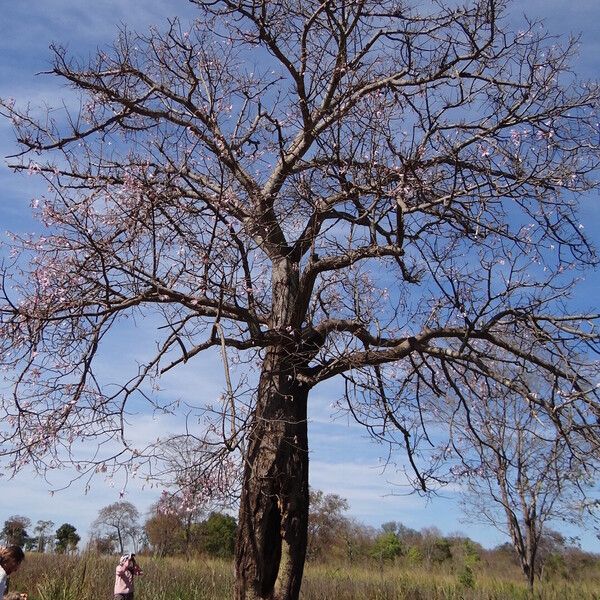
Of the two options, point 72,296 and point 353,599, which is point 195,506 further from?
point 353,599

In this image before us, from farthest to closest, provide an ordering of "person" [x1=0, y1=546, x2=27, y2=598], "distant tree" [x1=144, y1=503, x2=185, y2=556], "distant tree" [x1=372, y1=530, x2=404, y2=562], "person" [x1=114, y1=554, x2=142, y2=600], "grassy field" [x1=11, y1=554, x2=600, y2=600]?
"distant tree" [x1=372, y1=530, x2=404, y2=562]
"distant tree" [x1=144, y1=503, x2=185, y2=556]
"person" [x1=114, y1=554, x2=142, y2=600]
"grassy field" [x1=11, y1=554, x2=600, y2=600]
"person" [x1=0, y1=546, x2=27, y2=598]

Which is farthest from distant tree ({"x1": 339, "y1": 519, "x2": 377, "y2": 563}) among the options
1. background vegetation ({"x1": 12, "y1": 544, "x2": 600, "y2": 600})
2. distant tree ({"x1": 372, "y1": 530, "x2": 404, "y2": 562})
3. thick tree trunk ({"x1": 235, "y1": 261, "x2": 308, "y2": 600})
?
thick tree trunk ({"x1": 235, "y1": 261, "x2": 308, "y2": 600})

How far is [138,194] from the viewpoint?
5.93 meters

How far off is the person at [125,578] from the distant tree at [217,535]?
1649cm

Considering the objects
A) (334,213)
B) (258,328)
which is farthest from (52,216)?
(334,213)

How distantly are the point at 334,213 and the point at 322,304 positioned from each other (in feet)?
4.08

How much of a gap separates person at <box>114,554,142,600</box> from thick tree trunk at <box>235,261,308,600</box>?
5.43 m

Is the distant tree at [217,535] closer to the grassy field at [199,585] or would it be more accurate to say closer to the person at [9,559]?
the grassy field at [199,585]

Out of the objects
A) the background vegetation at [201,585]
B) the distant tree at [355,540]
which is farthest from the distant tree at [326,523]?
the background vegetation at [201,585]

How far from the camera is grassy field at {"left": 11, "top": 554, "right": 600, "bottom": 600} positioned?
376 inches

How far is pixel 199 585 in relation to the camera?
36.0ft

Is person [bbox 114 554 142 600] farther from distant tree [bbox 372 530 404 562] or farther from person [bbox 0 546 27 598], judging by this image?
distant tree [bbox 372 530 404 562]

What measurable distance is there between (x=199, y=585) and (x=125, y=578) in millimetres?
1178

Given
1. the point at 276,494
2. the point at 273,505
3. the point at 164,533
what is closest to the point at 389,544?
the point at 164,533
